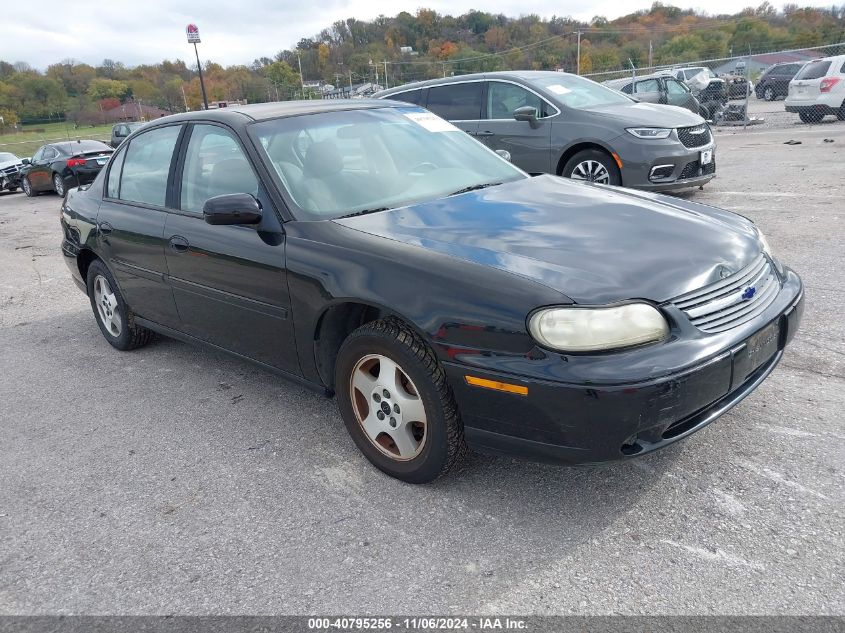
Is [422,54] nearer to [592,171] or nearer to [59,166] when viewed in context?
[59,166]

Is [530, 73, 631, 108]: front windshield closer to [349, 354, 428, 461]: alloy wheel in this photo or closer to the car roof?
the car roof

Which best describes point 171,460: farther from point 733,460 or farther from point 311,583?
point 733,460

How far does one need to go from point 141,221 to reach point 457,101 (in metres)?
5.72

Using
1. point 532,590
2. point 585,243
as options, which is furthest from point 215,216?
point 532,590

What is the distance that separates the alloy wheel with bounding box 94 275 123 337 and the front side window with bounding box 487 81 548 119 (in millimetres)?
5393

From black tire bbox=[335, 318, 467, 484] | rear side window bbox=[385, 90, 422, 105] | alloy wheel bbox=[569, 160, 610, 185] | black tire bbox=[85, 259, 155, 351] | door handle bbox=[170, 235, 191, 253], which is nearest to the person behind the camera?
black tire bbox=[335, 318, 467, 484]

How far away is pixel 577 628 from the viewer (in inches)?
81.1

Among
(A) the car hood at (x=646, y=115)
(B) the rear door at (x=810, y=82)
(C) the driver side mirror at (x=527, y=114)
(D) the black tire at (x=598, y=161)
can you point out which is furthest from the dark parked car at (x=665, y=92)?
(D) the black tire at (x=598, y=161)

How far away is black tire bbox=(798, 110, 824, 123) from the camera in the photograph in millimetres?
16422

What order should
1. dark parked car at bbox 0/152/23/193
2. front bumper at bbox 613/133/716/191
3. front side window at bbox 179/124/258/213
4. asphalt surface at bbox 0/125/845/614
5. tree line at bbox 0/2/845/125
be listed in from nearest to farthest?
asphalt surface at bbox 0/125/845/614 → front side window at bbox 179/124/258/213 → front bumper at bbox 613/133/716/191 → dark parked car at bbox 0/152/23/193 → tree line at bbox 0/2/845/125

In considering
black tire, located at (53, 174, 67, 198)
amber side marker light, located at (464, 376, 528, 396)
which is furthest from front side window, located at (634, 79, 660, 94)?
amber side marker light, located at (464, 376, 528, 396)

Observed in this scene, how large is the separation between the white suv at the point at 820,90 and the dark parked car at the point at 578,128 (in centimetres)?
1013

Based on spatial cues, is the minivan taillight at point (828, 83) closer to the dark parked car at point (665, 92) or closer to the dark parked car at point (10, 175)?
the dark parked car at point (665, 92)

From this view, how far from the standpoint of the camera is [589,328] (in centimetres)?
231
